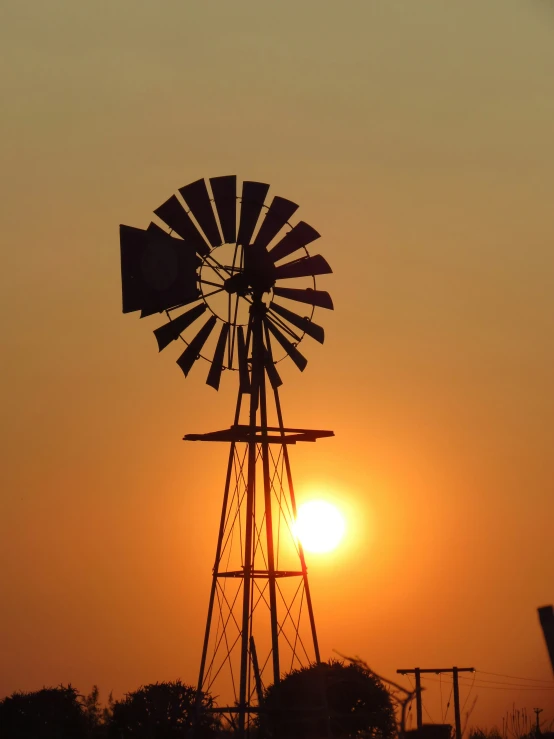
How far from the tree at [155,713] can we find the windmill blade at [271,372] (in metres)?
9.95

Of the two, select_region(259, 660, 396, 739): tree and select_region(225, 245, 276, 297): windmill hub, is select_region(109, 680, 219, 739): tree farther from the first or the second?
select_region(225, 245, 276, 297): windmill hub

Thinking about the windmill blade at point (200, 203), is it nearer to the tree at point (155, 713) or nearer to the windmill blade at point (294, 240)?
the windmill blade at point (294, 240)

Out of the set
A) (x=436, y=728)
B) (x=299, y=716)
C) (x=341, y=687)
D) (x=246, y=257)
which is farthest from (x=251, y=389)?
(x=436, y=728)

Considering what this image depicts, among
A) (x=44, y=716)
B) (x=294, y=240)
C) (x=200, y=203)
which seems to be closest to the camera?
(x=200, y=203)

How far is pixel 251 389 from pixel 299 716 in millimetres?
6966

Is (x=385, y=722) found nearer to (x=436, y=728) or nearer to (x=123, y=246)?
(x=123, y=246)

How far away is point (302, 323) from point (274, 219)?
1.94 meters

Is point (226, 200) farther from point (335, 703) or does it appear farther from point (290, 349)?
point (335, 703)

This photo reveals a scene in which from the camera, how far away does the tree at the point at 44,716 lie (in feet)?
103

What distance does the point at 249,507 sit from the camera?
814 inches

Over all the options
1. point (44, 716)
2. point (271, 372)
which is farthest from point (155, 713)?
point (271, 372)

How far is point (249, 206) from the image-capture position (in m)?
21.2

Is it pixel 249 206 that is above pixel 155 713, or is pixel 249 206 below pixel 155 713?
above

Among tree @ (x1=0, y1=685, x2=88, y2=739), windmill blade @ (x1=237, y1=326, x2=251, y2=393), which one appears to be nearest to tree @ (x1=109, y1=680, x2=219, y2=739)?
tree @ (x1=0, y1=685, x2=88, y2=739)
